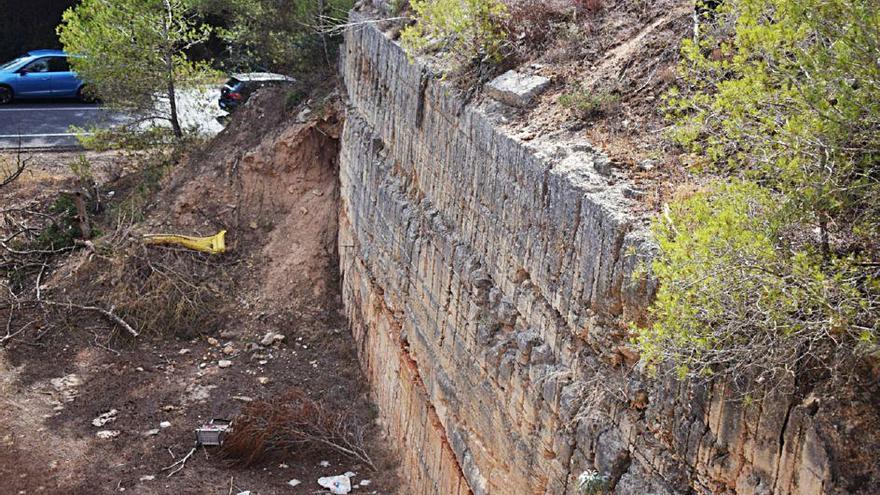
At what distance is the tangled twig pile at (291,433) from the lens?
10.2m

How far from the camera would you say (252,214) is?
589 inches

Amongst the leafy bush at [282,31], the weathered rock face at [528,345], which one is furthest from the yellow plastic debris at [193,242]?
the weathered rock face at [528,345]

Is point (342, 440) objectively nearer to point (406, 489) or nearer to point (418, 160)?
point (406, 489)

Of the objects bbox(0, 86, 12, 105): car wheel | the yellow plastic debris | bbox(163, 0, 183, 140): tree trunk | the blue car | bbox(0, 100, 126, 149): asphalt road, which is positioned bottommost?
the yellow plastic debris

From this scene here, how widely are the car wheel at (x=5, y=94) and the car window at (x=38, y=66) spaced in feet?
2.13

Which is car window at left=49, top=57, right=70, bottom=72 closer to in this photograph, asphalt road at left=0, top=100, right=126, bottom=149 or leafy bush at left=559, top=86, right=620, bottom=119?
asphalt road at left=0, top=100, right=126, bottom=149

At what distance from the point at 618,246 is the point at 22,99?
69.0 feet

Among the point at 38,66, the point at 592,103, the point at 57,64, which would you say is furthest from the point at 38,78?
the point at 592,103

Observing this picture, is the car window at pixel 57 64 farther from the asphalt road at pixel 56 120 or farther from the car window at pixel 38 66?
the asphalt road at pixel 56 120

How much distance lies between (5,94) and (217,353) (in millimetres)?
13152

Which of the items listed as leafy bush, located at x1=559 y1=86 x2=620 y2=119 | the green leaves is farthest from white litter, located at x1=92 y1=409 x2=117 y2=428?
the green leaves

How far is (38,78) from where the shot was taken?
74.5ft

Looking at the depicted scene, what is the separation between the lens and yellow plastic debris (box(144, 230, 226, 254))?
14.3 m

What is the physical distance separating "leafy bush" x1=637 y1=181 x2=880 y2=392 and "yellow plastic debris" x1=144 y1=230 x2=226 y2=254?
10899mm
